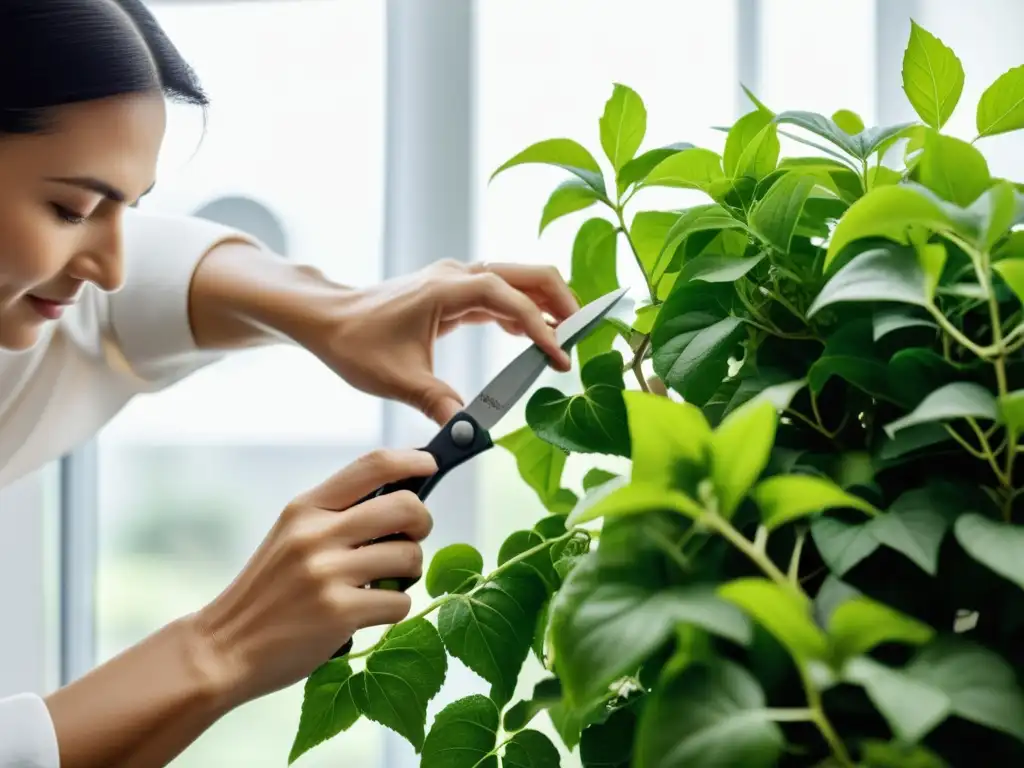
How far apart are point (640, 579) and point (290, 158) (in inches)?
34.6

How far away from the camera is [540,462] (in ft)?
1.80

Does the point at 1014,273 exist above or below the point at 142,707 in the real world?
above

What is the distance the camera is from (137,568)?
3.74 feet

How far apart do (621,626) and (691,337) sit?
168 millimetres

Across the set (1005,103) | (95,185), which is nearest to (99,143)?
(95,185)

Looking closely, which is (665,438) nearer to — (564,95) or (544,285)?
(544,285)

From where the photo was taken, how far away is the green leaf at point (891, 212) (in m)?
0.27

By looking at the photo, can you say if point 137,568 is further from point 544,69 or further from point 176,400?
point 544,69

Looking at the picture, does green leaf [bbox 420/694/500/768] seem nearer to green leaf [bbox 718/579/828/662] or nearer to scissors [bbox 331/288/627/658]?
scissors [bbox 331/288/627/658]

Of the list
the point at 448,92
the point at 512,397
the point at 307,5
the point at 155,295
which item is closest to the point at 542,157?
the point at 512,397

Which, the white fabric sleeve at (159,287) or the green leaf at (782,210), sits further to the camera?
the white fabric sleeve at (159,287)

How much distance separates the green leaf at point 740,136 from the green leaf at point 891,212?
6.4 inches

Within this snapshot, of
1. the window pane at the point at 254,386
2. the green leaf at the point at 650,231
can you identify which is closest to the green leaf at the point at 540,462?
the green leaf at the point at 650,231

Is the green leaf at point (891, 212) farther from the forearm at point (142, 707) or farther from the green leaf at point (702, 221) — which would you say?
the forearm at point (142, 707)
